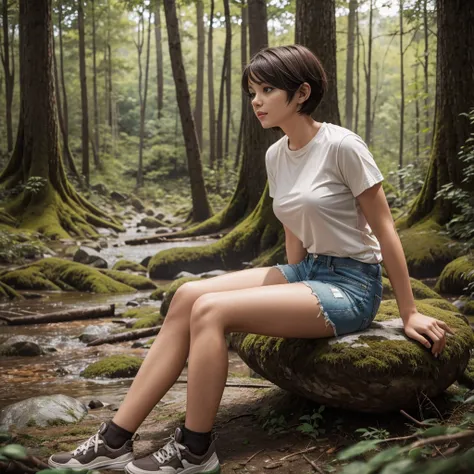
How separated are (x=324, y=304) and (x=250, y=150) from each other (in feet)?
29.2

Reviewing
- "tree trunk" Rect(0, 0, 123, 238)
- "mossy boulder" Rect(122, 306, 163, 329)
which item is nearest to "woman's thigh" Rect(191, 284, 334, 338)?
"mossy boulder" Rect(122, 306, 163, 329)

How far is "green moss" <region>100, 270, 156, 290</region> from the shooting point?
9.30 meters

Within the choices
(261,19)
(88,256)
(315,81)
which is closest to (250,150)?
(261,19)

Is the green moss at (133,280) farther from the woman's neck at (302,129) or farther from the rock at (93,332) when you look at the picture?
the woman's neck at (302,129)

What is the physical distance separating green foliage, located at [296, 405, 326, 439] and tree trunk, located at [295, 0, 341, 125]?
593 centimetres

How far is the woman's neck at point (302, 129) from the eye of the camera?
3.02 m

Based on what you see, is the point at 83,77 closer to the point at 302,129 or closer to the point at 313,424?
the point at 302,129

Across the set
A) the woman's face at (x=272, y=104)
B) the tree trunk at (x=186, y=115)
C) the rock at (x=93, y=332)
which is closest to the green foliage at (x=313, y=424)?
the woman's face at (x=272, y=104)

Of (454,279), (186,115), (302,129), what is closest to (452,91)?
(454,279)

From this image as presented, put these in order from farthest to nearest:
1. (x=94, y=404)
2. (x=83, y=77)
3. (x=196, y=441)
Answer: (x=83, y=77)
(x=94, y=404)
(x=196, y=441)

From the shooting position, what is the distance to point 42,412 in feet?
12.0

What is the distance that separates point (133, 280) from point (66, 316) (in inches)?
94.7

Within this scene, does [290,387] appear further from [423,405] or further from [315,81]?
[315,81]

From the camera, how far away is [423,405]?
115 inches
